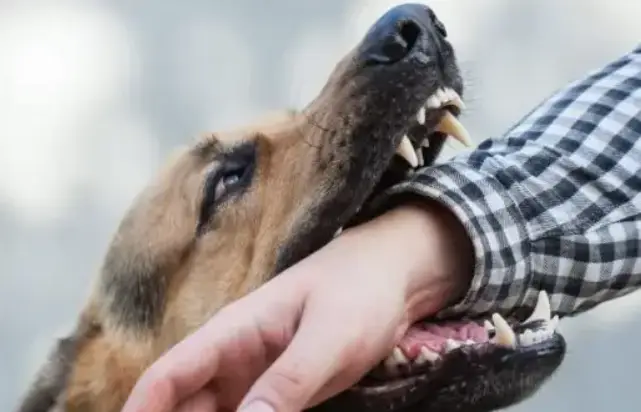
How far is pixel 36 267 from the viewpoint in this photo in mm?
2088

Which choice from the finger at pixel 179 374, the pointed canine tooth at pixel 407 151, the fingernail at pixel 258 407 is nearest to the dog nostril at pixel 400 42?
the pointed canine tooth at pixel 407 151

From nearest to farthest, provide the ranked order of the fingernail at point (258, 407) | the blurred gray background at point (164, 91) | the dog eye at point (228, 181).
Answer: the fingernail at point (258, 407) → the dog eye at point (228, 181) → the blurred gray background at point (164, 91)

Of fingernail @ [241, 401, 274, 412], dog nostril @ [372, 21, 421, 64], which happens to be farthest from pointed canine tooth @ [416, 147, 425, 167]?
fingernail @ [241, 401, 274, 412]

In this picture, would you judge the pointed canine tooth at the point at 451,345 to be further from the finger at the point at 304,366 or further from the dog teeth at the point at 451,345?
the finger at the point at 304,366

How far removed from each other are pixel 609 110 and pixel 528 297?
0.36m

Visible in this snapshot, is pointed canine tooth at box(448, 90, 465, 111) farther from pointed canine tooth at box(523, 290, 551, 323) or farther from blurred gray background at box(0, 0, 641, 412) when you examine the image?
blurred gray background at box(0, 0, 641, 412)

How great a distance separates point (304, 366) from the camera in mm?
984

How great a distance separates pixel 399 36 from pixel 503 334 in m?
0.40

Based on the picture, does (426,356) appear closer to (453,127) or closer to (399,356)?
(399,356)

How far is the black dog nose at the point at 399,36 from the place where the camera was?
1.31 metres

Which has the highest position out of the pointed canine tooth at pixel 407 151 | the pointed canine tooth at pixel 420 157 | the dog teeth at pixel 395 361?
the pointed canine tooth at pixel 407 151

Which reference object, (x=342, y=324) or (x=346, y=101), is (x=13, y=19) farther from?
(x=342, y=324)

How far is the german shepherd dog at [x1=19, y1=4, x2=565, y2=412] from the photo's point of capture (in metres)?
1.29

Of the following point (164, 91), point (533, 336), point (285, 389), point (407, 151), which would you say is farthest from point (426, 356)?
point (164, 91)
